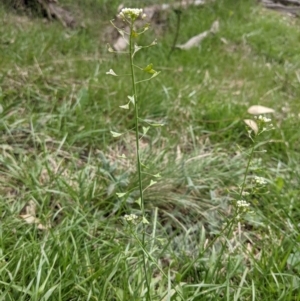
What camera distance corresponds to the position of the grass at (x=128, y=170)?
5.61 feet

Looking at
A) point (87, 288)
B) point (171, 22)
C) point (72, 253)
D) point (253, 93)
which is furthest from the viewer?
point (171, 22)

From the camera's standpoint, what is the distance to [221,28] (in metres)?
5.42

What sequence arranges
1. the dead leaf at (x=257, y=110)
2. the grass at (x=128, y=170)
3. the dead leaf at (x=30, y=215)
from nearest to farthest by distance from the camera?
the grass at (x=128, y=170) < the dead leaf at (x=30, y=215) < the dead leaf at (x=257, y=110)

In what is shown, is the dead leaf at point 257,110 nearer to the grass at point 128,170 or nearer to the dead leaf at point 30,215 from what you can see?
the grass at point 128,170

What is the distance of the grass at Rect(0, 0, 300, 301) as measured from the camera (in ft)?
5.61

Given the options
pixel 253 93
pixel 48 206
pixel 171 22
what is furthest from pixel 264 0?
pixel 48 206

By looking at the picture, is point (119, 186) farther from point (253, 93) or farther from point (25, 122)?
point (253, 93)

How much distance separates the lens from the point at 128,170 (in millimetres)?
2467

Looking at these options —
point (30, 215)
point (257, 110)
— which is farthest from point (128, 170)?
point (257, 110)

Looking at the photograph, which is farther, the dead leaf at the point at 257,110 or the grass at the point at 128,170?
the dead leaf at the point at 257,110

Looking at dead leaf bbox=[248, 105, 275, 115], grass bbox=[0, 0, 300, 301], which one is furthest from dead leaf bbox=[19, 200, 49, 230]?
dead leaf bbox=[248, 105, 275, 115]

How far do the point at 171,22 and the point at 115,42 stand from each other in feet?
3.02

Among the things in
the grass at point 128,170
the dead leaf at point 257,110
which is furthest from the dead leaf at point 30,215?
the dead leaf at point 257,110

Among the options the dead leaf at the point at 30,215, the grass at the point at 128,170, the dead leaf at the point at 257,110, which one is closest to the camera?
the grass at the point at 128,170
